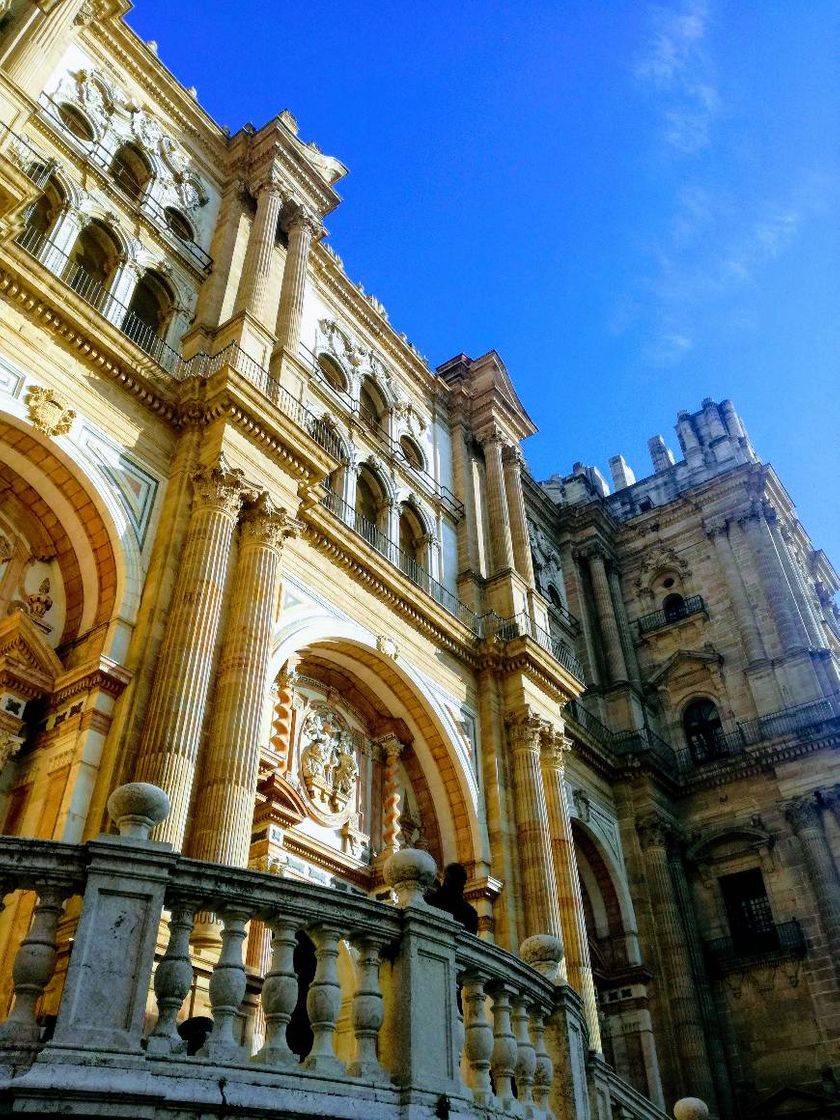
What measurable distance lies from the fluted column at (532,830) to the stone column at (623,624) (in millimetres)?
10394

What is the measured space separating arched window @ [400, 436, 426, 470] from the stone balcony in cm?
1662

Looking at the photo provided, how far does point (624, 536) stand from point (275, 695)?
66.5ft

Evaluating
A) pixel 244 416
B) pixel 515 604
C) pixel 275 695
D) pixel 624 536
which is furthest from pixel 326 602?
pixel 624 536

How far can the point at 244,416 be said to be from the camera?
1497cm

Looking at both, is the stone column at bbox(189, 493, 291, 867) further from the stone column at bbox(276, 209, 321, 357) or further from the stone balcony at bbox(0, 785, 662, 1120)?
the stone column at bbox(276, 209, 321, 357)

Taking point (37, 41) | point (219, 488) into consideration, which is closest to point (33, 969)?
point (219, 488)

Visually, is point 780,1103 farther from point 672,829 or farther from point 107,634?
point 107,634

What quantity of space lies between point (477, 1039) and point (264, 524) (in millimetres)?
9000

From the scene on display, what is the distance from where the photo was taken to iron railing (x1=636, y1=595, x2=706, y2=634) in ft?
97.7

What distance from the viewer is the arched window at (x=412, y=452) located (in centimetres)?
2327

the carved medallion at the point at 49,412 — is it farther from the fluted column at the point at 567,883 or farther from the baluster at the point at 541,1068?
the fluted column at the point at 567,883

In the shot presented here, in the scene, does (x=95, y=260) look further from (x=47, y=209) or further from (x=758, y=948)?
(x=758, y=948)

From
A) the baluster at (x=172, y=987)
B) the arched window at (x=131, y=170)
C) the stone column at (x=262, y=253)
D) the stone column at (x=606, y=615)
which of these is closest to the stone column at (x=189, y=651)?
the stone column at (x=262, y=253)

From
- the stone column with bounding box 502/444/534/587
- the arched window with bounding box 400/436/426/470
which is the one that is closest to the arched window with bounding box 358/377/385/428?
the arched window with bounding box 400/436/426/470
